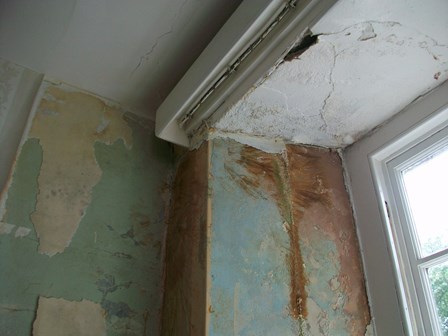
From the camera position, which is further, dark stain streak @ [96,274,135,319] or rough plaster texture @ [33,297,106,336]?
dark stain streak @ [96,274,135,319]

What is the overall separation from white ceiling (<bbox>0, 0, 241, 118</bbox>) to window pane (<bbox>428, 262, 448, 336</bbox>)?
1167 mm

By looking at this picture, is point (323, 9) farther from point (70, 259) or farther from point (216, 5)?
point (70, 259)

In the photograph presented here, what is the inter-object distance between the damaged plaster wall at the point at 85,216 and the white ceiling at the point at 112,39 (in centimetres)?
13

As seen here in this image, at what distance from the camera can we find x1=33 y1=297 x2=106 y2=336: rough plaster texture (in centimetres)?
136

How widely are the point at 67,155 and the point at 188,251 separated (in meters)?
0.64

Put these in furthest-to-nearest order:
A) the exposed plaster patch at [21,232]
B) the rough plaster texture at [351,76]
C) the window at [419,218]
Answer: the exposed plaster patch at [21,232], the window at [419,218], the rough plaster texture at [351,76]

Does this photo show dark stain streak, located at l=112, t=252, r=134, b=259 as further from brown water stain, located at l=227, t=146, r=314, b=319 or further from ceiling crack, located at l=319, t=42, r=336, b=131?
ceiling crack, located at l=319, t=42, r=336, b=131

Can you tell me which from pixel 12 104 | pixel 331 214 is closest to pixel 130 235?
pixel 12 104

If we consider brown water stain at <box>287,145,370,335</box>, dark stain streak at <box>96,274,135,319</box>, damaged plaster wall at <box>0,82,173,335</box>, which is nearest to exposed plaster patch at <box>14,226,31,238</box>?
damaged plaster wall at <box>0,82,173,335</box>

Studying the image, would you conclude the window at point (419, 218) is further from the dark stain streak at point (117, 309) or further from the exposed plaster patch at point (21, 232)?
the exposed plaster patch at point (21, 232)

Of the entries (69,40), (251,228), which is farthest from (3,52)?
(251,228)

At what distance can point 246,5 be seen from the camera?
4.55 feet

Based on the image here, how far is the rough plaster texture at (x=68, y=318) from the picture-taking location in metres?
1.36

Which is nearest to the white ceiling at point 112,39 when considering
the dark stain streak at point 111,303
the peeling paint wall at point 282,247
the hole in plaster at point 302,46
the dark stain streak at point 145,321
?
the hole in plaster at point 302,46
